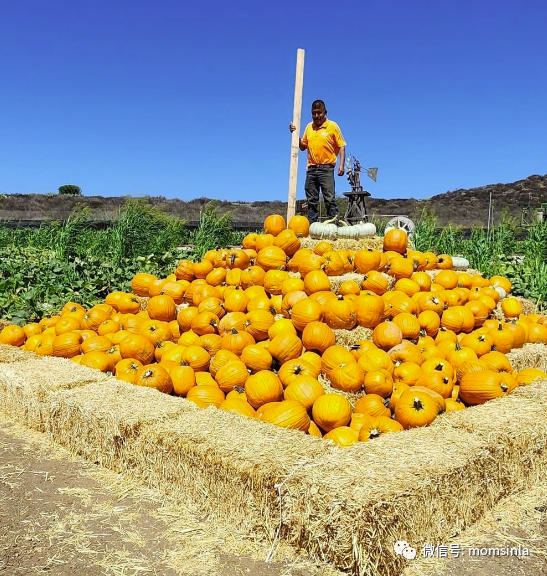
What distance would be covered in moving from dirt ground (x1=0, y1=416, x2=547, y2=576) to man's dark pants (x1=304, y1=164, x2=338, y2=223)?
603cm

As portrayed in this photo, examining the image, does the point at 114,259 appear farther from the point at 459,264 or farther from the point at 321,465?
the point at 321,465

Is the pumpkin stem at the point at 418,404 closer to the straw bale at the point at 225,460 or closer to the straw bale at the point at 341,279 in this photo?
the straw bale at the point at 225,460

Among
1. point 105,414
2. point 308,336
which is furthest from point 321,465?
point 308,336

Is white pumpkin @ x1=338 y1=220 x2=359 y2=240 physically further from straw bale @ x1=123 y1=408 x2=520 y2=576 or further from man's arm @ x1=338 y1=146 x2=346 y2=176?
straw bale @ x1=123 y1=408 x2=520 y2=576

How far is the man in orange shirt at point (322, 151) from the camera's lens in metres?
8.98

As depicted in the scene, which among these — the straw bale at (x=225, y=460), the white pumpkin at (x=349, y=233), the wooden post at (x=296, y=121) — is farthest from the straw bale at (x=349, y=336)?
the wooden post at (x=296, y=121)

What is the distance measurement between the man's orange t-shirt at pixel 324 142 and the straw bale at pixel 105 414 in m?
5.61

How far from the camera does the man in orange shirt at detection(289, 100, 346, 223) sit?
898cm

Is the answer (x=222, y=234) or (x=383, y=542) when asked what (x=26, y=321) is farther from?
(x=222, y=234)

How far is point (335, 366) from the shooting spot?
468cm

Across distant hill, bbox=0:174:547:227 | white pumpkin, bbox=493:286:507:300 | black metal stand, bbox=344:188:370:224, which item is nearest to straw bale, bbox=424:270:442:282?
white pumpkin, bbox=493:286:507:300

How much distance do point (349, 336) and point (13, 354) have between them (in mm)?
3392

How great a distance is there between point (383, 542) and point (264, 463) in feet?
2.39

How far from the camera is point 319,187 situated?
9.34 metres
